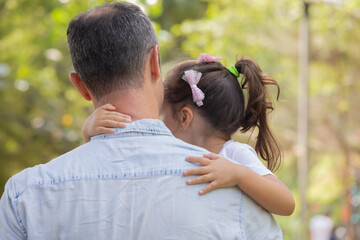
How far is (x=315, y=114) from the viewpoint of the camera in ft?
53.6

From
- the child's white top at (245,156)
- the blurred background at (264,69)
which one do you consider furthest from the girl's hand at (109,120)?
the blurred background at (264,69)

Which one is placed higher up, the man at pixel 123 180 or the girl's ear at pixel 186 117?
the man at pixel 123 180

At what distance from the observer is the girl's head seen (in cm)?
264

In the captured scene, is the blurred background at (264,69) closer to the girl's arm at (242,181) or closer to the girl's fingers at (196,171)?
the girl's arm at (242,181)

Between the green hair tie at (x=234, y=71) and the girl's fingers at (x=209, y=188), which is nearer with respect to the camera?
the girl's fingers at (x=209, y=188)

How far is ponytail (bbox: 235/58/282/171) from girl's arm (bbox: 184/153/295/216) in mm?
587

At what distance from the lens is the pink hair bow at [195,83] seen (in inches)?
101

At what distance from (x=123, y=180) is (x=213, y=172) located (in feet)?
0.86

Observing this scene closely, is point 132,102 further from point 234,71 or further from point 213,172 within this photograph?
point 234,71

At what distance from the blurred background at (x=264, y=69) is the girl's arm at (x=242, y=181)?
4.33 ft

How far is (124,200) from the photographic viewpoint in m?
1.64

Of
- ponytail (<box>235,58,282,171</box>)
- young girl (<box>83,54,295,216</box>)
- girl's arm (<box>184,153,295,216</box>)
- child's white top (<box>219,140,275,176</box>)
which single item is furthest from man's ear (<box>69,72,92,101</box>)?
ponytail (<box>235,58,282,171</box>)

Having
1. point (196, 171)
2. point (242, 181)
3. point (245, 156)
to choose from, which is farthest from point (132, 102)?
point (245, 156)

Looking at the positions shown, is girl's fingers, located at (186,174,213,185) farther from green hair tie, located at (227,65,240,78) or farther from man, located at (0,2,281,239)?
green hair tie, located at (227,65,240,78)
